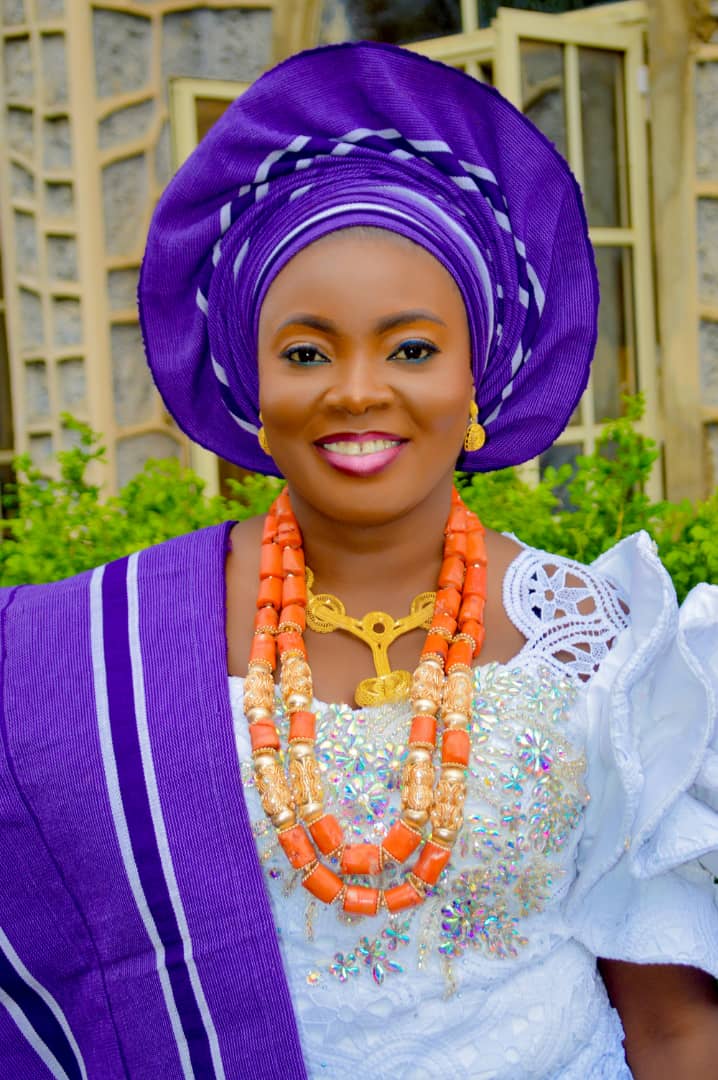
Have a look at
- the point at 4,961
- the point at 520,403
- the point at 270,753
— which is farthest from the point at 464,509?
the point at 4,961

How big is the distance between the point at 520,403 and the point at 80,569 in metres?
1.07

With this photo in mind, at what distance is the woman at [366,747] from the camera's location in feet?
4.09

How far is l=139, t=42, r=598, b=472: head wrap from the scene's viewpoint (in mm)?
1274

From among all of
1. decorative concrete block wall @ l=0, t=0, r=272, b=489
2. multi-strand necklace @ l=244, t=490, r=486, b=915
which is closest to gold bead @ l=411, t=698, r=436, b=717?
multi-strand necklace @ l=244, t=490, r=486, b=915

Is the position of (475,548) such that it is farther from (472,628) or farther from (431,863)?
(431,863)

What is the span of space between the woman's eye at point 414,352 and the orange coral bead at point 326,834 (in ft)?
1.70

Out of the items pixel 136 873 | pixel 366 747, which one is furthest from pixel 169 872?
pixel 366 747

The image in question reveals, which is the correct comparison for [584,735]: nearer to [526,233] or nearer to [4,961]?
[526,233]

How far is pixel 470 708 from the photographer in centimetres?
128

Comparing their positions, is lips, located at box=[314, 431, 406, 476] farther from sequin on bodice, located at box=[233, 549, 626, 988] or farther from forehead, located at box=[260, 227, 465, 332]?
sequin on bodice, located at box=[233, 549, 626, 988]

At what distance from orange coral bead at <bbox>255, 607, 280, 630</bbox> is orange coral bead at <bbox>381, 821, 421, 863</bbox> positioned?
29 centimetres

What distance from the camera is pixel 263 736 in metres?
1.28

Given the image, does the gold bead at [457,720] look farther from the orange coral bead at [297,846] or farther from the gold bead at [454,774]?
the orange coral bead at [297,846]

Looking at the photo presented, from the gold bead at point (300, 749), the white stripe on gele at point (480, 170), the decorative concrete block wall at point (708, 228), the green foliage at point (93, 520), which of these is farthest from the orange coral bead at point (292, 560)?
the decorative concrete block wall at point (708, 228)
